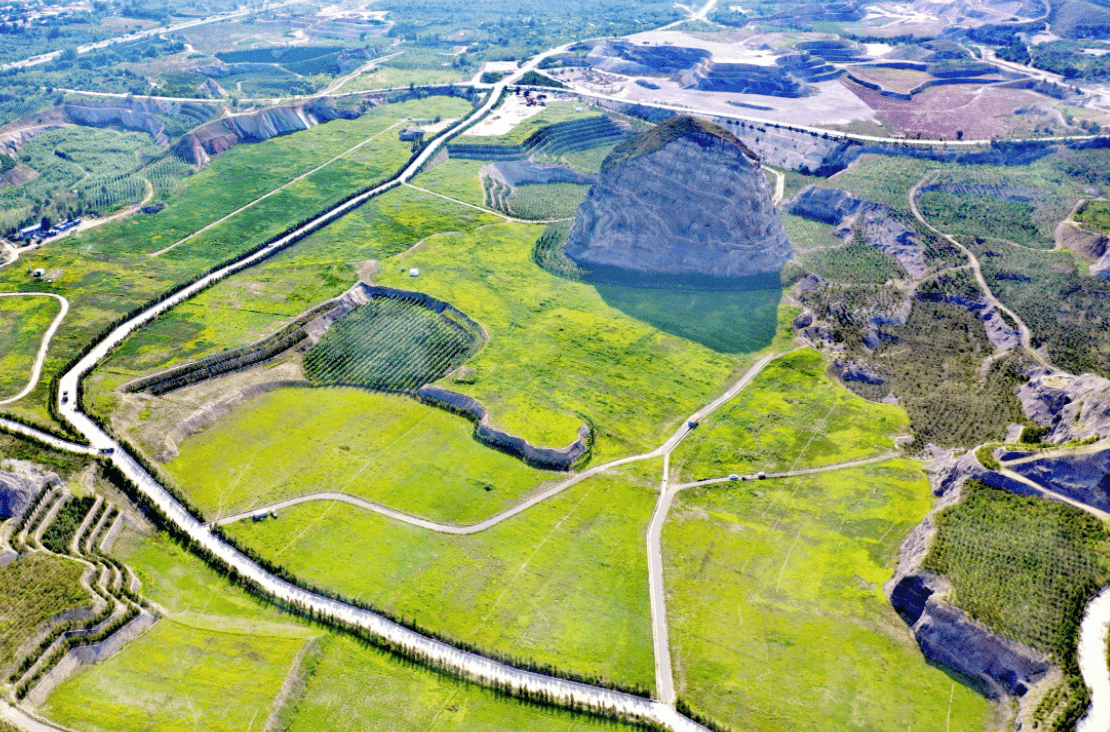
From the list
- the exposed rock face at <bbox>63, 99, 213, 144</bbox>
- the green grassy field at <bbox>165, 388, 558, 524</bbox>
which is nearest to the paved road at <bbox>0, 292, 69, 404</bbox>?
the green grassy field at <bbox>165, 388, 558, 524</bbox>

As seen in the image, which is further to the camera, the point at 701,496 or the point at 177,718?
the point at 701,496

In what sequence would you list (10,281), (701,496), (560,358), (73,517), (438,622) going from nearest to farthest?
(438,622) < (73,517) < (701,496) < (560,358) < (10,281)

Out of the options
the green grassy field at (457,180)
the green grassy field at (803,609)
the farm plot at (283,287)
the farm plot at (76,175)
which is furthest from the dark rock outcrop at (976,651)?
the farm plot at (76,175)

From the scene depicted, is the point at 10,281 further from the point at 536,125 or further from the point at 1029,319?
the point at 1029,319

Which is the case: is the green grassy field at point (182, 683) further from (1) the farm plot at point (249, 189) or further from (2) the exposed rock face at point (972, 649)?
(1) the farm plot at point (249, 189)

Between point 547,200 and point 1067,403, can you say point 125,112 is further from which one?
point 1067,403

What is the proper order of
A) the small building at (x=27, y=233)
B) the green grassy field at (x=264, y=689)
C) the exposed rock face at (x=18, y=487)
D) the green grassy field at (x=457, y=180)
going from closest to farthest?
the green grassy field at (x=264, y=689)
the exposed rock face at (x=18, y=487)
the small building at (x=27, y=233)
the green grassy field at (x=457, y=180)

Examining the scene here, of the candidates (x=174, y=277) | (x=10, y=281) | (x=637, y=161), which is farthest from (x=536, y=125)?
(x=10, y=281)
